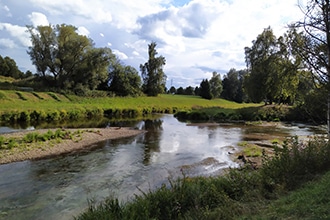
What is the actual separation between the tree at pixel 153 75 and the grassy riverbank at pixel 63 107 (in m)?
9.20

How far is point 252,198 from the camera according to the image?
6.47 m

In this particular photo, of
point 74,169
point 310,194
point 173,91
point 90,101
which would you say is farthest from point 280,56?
point 173,91

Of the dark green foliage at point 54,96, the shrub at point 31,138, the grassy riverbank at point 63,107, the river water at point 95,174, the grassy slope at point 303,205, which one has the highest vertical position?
the dark green foliage at point 54,96

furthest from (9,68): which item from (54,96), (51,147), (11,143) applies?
(51,147)

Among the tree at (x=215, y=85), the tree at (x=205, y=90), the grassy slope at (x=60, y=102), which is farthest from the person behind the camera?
the tree at (x=215, y=85)

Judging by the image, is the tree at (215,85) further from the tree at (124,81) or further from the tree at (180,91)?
the tree at (124,81)

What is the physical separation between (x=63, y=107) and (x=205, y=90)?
58.1 metres

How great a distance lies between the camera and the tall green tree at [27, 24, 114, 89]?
175ft

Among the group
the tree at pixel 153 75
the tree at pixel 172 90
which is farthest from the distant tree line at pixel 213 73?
the tree at pixel 172 90

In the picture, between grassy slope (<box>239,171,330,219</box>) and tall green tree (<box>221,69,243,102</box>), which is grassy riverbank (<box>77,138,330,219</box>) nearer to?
grassy slope (<box>239,171,330,219</box>)

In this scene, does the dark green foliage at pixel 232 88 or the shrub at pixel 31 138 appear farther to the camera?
the dark green foliage at pixel 232 88

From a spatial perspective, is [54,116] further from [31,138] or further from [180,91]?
[180,91]

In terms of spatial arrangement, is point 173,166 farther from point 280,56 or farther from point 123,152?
point 280,56

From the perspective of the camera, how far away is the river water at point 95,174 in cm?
892
